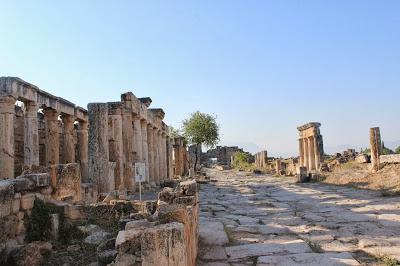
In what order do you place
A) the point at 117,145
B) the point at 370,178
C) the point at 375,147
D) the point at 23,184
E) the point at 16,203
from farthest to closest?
the point at 375,147, the point at 370,178, the point at 117,145, the point at 23,184, the point at 16,203

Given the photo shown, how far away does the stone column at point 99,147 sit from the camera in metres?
13.1

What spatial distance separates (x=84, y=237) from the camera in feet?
22.6

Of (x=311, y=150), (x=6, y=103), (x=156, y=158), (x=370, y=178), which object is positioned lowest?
(x=370, y=178)

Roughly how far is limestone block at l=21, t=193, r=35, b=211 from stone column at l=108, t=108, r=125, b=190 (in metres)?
7.84

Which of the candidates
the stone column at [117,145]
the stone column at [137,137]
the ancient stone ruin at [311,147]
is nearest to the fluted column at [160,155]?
the stone column at [137,137]

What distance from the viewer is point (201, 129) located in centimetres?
4622

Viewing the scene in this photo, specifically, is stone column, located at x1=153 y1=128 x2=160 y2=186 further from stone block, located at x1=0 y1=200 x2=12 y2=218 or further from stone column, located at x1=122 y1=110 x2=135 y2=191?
stone block, located at x1=0 y1=200 x2=12 y2=218

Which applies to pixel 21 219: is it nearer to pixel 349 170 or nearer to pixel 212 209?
pixel 212 209

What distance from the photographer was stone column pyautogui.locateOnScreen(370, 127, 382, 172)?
1883 centimetres

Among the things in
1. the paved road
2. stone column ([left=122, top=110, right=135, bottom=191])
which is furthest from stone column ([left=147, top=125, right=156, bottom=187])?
the paved road

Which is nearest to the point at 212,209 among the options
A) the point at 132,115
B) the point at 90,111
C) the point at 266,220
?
the point at 266,220

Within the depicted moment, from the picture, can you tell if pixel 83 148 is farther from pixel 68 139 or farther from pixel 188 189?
pixel 188 189

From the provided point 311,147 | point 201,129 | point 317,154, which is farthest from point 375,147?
point 201,129

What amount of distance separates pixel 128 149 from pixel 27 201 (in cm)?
976
